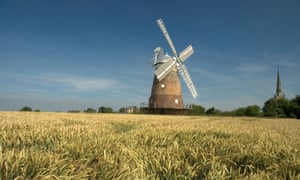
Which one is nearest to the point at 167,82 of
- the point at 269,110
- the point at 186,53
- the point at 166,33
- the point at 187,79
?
the point at 187,79

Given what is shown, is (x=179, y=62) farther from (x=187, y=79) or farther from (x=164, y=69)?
(x=164, y=69)

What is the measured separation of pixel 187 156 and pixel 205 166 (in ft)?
1.65

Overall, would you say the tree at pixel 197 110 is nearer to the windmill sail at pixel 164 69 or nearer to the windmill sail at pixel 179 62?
the windmill sail at pixel 179 62

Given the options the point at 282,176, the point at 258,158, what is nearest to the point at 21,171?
the point at 282,176

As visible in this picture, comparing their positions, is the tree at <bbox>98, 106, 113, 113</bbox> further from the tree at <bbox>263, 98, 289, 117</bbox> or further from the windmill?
the tree at <bbox>263, 98, 289, 117</bbox>

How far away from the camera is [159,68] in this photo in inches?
1417

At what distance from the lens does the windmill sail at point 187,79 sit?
3850cm

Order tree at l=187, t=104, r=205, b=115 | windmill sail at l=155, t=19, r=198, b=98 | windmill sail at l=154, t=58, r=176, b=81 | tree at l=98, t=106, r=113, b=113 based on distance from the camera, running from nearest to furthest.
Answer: windmill sail at l=154, t=58, r=176, b=81
windmill sail at l=155, t=19, r=198, b=98
tree at l=98, t=106, r=113, b=113
tree at l=187, t=104, r=205, b=115

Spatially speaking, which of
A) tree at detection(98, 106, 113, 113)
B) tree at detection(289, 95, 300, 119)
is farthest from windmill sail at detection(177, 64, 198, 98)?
tree at detection(289, 95, 300, 119)

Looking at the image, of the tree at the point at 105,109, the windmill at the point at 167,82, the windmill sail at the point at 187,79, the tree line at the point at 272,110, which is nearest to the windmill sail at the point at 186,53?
the windmill at the point at 167,82

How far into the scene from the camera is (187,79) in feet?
127

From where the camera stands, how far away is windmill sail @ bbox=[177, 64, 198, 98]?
38.5m

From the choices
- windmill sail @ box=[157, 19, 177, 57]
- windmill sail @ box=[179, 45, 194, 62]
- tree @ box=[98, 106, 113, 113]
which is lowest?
tree @ box=[98, 106, 113, 113]

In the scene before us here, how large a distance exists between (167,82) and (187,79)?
4.71 m
